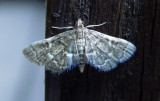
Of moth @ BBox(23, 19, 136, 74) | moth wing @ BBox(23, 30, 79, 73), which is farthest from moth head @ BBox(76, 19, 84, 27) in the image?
moth wing @ BBox(23, 30, 79, 73)

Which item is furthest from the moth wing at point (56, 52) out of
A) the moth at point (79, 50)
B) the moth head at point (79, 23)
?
the moth head at point (79, 23)

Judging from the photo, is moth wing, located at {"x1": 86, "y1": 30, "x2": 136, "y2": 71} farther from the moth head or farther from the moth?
the moth head

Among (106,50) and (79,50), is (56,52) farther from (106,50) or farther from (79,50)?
(106,50)

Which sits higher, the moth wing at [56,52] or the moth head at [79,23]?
the moth head at [79,23]

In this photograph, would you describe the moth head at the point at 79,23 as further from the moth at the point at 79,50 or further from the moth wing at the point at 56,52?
the moth wing at the point at 56,52

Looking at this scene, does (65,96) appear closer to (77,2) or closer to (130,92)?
(130,92)
